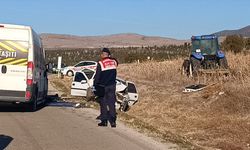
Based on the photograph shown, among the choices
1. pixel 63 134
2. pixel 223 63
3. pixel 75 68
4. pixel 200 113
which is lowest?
pixel 75 68

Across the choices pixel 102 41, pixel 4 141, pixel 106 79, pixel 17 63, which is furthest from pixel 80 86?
pixel 102 41

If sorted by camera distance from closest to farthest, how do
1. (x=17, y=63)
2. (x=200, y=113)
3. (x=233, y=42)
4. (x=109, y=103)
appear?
(x=109, y=103), (x=17, y=63), (x=200, y=113), (x=233, y=42)

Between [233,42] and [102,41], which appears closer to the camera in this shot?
[233,42]

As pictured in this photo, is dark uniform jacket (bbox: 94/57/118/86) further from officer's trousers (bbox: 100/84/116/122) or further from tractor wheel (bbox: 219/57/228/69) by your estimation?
tractor wheel (bbox: 219/57/228/69)

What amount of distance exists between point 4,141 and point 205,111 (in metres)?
8.27

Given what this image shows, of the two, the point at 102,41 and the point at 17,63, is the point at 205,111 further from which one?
the point at 102,41

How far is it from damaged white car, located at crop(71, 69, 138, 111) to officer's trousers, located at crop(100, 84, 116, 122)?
686cm

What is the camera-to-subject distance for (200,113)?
17.8 meters

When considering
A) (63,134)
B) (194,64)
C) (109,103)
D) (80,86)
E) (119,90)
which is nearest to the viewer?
(63,134)

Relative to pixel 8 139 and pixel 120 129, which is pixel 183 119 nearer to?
pixel 120 129

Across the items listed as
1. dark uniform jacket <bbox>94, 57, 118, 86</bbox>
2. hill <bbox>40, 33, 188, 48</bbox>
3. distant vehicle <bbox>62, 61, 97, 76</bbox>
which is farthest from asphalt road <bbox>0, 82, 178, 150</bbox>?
hill <bbox>40, 33, 188, 48</bbox>

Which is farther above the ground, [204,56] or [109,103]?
[204,56]

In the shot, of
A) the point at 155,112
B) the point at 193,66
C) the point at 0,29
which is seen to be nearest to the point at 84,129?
the point at 0,29

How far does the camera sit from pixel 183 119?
685 inches
